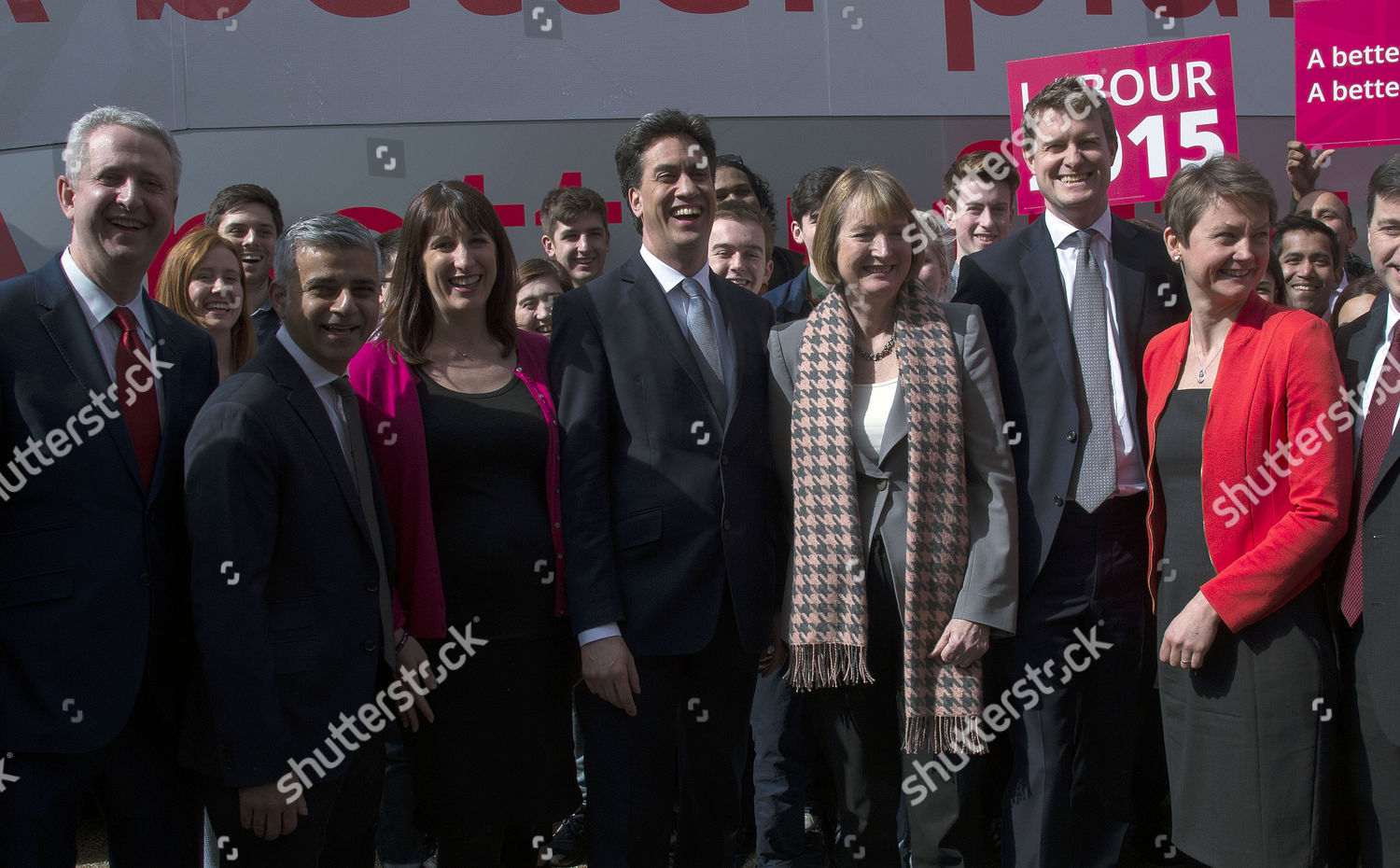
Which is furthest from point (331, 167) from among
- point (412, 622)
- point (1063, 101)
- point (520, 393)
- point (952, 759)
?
point (952, 759)

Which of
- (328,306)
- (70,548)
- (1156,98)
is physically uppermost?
(1156,98)

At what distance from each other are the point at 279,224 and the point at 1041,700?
11.7ft

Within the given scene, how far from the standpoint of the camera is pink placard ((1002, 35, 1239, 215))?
485 centimetres

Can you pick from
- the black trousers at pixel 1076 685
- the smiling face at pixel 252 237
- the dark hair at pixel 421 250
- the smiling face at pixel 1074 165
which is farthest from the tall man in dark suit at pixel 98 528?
the smiling face at pixel 1074 165

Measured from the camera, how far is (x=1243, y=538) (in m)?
2.68

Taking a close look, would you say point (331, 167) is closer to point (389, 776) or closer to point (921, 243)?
point (389, 776)

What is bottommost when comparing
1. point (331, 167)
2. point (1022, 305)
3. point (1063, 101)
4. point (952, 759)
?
point (952, 759)

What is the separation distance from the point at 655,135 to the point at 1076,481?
1.55 meters

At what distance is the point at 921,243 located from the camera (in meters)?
3.02

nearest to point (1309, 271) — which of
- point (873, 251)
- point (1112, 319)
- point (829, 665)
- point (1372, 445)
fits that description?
point (1112, 319)

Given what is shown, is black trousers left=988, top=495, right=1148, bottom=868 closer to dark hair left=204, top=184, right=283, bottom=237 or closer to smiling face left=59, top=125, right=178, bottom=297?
smiling face left=59, top=125, right=178, bottom=297

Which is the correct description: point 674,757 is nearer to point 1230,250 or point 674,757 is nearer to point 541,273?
point 1230,250

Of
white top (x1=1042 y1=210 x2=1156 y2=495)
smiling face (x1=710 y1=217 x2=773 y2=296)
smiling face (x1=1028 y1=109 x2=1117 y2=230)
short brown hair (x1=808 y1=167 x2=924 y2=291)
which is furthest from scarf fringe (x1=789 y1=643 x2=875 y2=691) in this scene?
smiling face (x1=710 y1=217 x2=773 y2=296)

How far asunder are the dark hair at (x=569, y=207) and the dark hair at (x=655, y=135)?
1.77m
